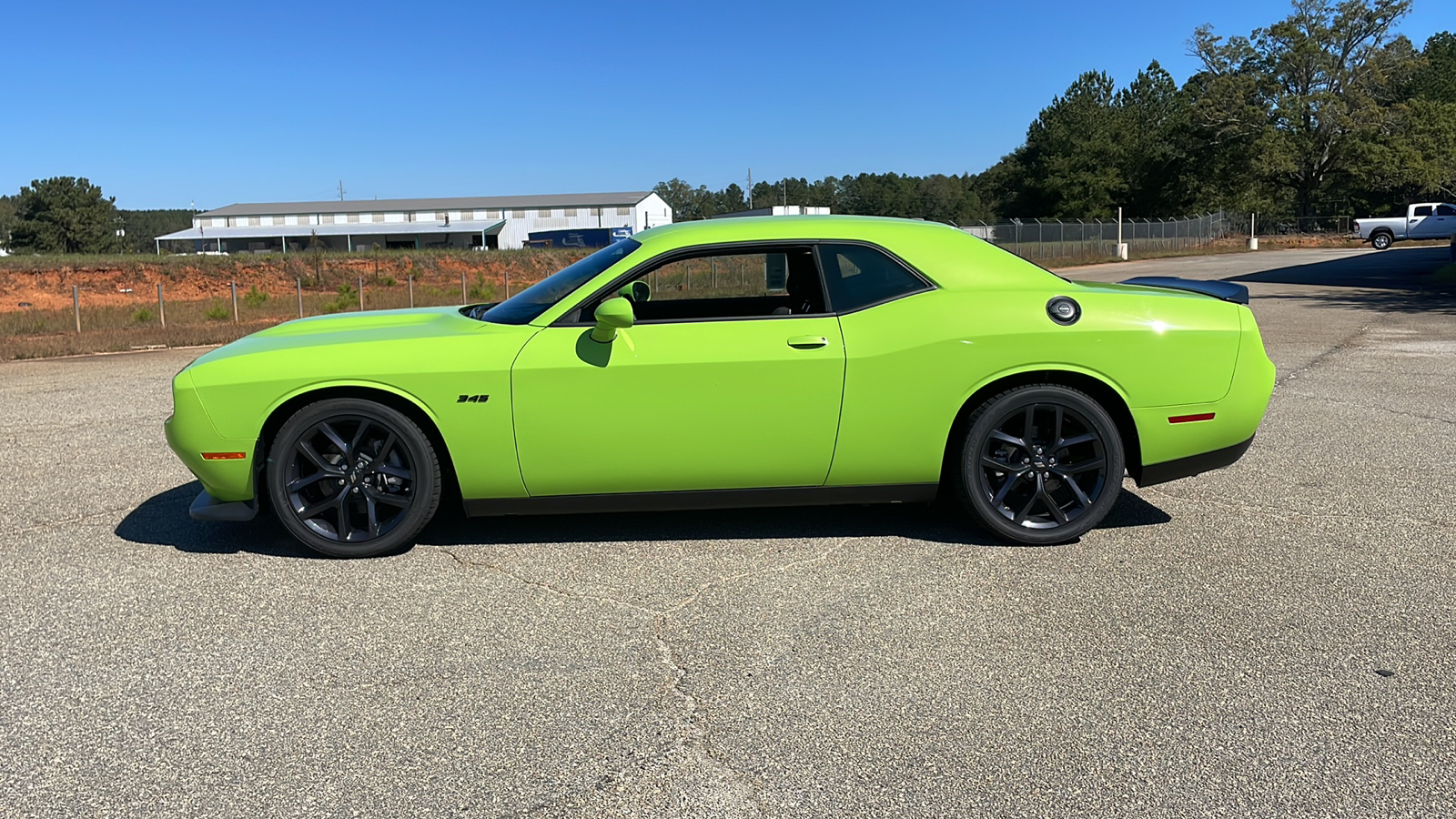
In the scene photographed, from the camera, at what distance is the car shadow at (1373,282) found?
60.3 ft

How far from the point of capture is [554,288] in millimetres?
5008

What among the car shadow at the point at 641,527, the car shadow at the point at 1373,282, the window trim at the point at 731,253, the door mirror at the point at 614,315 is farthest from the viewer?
the car shadow at the point at 1373,282

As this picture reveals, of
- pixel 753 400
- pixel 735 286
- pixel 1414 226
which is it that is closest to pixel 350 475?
pixel 753 400

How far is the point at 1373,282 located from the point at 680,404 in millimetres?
24450

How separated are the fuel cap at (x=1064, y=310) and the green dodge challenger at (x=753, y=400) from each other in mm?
19

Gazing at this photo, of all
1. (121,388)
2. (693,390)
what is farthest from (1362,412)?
(121,388)

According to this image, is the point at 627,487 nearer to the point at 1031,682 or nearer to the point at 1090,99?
the point at 1031,682

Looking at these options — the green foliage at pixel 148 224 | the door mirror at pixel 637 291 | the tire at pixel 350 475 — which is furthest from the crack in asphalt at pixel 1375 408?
the green foliage at pixel 148 224

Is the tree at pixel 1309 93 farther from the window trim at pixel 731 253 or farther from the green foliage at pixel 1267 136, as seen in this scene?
the window trim at pixel 731 253

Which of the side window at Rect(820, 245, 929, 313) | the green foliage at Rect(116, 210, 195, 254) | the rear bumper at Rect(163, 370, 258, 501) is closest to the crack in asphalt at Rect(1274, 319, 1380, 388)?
the side window at Rect(820, 245, 929, 313)

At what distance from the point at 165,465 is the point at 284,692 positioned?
409 cm

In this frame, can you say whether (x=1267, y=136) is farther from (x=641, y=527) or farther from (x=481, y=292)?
(x=641, y=527)

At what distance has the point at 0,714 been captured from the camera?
3342 mm

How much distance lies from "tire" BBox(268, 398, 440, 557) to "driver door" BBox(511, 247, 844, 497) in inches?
18.6
